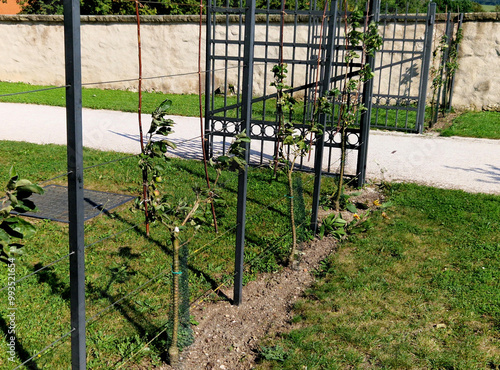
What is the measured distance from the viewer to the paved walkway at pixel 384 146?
7.78 meters

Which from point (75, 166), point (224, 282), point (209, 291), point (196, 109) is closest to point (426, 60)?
point (196, 109)

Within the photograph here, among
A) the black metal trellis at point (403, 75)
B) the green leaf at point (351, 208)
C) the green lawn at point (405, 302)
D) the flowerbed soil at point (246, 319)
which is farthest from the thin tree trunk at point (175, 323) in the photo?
the black metal trellis at point (403, 75)

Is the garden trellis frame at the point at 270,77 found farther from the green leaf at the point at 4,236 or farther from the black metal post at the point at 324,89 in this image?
the green leaf at the point at 4,236

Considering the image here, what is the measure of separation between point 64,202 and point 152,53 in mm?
10337

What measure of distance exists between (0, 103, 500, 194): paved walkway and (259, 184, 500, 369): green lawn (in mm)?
1567

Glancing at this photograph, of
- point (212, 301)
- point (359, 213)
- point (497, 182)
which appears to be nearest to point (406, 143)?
point (497, 182)

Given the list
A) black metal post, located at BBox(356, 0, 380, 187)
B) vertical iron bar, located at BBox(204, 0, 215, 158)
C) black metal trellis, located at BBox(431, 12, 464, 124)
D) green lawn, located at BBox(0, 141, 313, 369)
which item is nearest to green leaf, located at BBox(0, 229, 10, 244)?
green lawn, located at BBox(0, 141, 313, 369)

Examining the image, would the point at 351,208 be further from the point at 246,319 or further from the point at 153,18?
the point at 153,18

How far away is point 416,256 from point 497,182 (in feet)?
10.1

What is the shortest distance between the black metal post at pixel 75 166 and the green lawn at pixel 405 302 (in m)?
1.36

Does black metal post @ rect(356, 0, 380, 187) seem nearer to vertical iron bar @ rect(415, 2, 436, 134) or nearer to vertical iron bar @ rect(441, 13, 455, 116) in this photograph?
vertical iron bar @ rect(415, 2, 436, 134)

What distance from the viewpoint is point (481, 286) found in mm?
4559

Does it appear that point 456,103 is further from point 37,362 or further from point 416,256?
point 37,362

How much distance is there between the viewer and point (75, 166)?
2441mm
